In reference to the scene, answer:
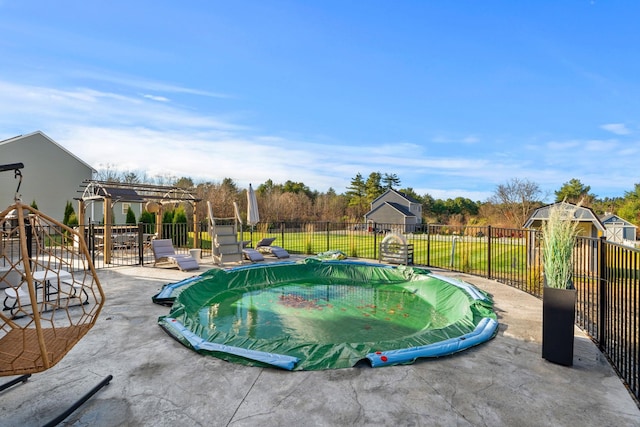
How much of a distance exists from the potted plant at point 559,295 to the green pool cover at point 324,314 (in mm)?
744

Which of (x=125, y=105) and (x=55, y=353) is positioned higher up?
(x=125, y=105)

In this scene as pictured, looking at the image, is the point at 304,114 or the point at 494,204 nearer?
the point at 304,114

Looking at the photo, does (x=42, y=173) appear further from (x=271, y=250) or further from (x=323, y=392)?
(x=323, y=392)

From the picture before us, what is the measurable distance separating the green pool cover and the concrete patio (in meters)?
0.17

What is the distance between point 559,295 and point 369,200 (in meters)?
43.8

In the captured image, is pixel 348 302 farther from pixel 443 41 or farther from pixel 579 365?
pixel 443 41

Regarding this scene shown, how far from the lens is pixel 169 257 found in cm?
880

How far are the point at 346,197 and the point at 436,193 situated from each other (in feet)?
46.5

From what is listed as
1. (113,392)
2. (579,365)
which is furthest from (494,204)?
(113,392)

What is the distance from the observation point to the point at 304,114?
1566cm

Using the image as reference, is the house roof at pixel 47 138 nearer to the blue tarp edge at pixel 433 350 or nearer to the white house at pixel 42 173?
the white house at pixel 42 173

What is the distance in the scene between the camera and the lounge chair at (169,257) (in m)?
8.54

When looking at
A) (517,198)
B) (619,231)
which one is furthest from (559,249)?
(517,198)

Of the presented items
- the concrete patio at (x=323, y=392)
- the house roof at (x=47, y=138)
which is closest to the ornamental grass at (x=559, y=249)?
the concrete patio at (x=323, y=392)
